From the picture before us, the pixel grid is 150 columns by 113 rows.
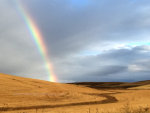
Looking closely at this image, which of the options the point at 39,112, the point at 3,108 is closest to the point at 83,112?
the point at 39,112

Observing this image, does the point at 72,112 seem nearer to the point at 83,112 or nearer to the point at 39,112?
the point at 83,112

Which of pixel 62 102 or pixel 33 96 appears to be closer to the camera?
pixel 62 102

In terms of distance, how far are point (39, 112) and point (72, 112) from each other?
13.5 ft

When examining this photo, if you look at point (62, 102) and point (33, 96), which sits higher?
point (33, 96)

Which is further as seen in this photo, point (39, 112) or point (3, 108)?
point (3, 108)

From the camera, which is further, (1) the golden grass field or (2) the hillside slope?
(2) the hillside slope

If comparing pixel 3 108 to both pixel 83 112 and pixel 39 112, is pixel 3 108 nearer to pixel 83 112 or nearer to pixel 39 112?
pixel 39 112

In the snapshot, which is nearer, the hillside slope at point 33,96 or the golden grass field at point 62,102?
the golden grass field at point 62,102

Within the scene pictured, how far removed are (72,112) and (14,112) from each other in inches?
285

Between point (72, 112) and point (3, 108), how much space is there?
411 inches

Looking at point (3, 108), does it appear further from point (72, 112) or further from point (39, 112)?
point (72, 112)

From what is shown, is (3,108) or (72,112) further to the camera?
(3,108)

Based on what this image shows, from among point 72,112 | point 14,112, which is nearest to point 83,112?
point 72,112

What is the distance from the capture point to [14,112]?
72.5 feet
